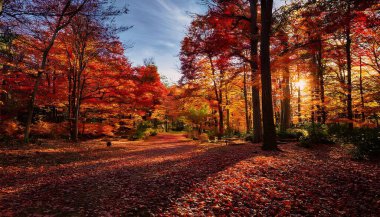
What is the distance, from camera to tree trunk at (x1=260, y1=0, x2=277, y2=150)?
9852mm

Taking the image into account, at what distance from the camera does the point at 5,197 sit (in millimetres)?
5195

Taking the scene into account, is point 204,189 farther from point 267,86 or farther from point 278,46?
point 278,46

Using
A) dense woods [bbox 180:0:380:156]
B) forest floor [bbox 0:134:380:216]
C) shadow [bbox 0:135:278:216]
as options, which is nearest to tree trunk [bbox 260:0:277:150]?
dense woods [bbox 180:0:380:156]

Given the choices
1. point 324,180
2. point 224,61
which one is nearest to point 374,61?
point 224,61

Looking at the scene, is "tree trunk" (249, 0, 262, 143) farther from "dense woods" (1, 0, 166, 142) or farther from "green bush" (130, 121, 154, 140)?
"green bush" (130, 121, 154, 140)

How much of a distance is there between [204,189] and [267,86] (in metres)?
6.14

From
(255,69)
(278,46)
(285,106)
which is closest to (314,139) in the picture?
(285,106)

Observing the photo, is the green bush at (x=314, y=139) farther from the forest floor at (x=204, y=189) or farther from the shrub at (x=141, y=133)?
the shrub at (x=141, y=133)

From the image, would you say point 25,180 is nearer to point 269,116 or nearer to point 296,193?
point 296,193

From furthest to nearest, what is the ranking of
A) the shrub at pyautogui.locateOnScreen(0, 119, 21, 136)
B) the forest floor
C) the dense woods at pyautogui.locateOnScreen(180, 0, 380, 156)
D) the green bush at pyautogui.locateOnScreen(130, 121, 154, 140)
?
the green bush at pyautogui.locateOnScreen(130, 121, 154, 140) < the shrub at pyautogui.locateOnScreen(0, 119, 21, 136) < the dense woods at pyautogui.locateOnScreen(180, 0, 380, 156) < the forest floor

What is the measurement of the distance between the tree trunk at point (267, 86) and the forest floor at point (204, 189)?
1.25 metres

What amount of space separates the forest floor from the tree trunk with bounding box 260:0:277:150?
49.2 inches

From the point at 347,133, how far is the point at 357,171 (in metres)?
8.30

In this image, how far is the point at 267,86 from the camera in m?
9.89
